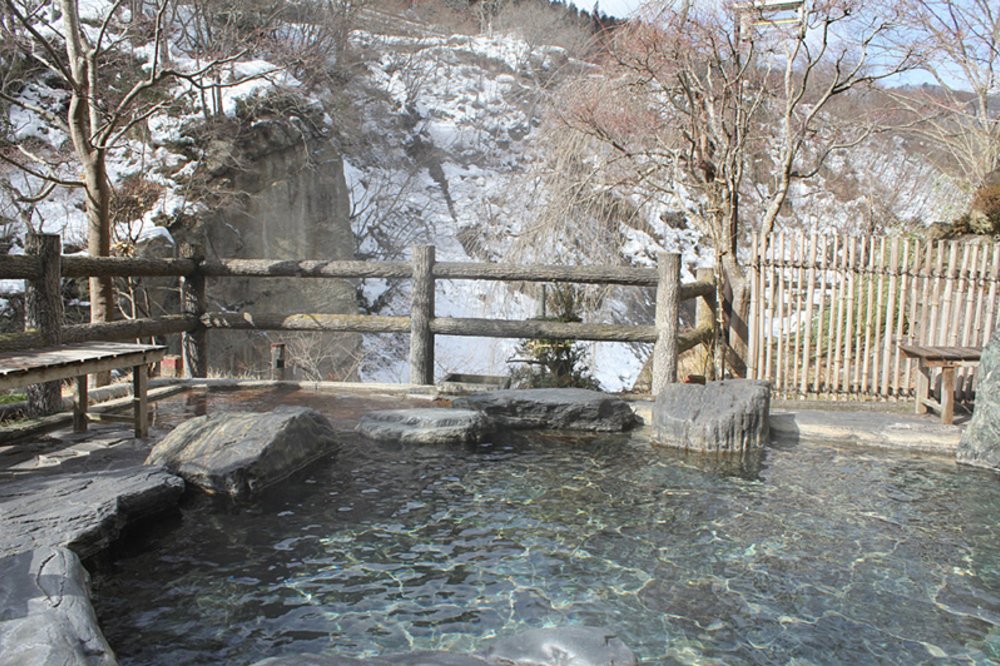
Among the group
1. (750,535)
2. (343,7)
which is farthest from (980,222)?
(343,7)

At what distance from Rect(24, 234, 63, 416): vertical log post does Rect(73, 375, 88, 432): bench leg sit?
0.45m

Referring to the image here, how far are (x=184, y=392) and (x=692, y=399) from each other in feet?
16.1

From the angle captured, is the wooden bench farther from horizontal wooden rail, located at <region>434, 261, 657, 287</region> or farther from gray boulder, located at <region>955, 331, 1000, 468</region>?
gray boulder, located at <region>955, 331, 1000, 468</region>

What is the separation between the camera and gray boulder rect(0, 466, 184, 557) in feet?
10.9

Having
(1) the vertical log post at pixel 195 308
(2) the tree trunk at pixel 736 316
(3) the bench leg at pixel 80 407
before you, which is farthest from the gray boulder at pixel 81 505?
(2) the tree trunk at pixel 736 316

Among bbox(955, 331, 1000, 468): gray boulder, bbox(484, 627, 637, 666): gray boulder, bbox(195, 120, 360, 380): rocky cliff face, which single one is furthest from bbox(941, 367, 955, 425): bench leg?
bbox(195, 120, 360, 380): rocky cliff face

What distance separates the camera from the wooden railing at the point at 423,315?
6.89 metres

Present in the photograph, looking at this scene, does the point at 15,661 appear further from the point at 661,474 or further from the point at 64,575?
the point at 661,474

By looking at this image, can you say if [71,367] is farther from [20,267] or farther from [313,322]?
[313,322]

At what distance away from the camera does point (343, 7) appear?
1680 cm

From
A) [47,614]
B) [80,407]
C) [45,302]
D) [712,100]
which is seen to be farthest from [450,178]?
[47,614]

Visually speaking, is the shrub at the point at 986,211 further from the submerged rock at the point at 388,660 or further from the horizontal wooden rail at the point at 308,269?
the submerged rock at the point at 388,660

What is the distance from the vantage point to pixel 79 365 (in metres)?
4.53

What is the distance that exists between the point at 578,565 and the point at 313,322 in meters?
4.80
